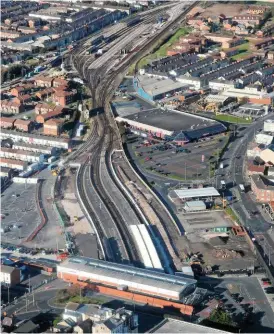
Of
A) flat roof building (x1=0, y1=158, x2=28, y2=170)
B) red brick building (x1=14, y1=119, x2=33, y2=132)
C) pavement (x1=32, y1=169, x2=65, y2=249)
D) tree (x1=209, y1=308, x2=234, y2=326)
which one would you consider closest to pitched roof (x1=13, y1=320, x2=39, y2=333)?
tree (x1=209, y1=308, x2=234, y2=326)

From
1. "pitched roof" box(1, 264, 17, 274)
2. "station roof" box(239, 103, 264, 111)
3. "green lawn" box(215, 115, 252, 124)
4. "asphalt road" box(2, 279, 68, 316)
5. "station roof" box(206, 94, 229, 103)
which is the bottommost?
"asphalt road" box(2, 279, 68, 316)

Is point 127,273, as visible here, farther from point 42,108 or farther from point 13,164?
point 42,108

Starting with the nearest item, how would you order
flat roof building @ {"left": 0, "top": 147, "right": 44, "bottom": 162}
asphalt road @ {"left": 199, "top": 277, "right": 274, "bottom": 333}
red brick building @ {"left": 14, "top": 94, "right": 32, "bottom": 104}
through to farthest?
asphalt road @ {"left": 199, "top": 277, "right": 274, "bottom": 333} → flat roof building @ {"left": 0, "top": 147, "right": 44, "bottom": 162} → red brick building @ {"left": 14, "top": 94, "right": 32, "bottom": 104}

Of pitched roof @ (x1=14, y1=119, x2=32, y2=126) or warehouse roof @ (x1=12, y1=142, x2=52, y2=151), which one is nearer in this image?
warehouse roof @ (x1=12, y1=142, x2=52, y2=151)

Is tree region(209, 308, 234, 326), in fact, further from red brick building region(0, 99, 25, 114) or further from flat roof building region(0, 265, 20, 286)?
red brick building region(0, 99, 25, 114)

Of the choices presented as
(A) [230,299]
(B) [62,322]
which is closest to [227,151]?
(A) [230,299]

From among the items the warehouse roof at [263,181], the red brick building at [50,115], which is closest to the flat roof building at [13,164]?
the red brick building at [50,115]

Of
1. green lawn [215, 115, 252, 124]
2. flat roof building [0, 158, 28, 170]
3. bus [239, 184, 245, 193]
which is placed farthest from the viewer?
green lawn [215, 115, 252, 124]
